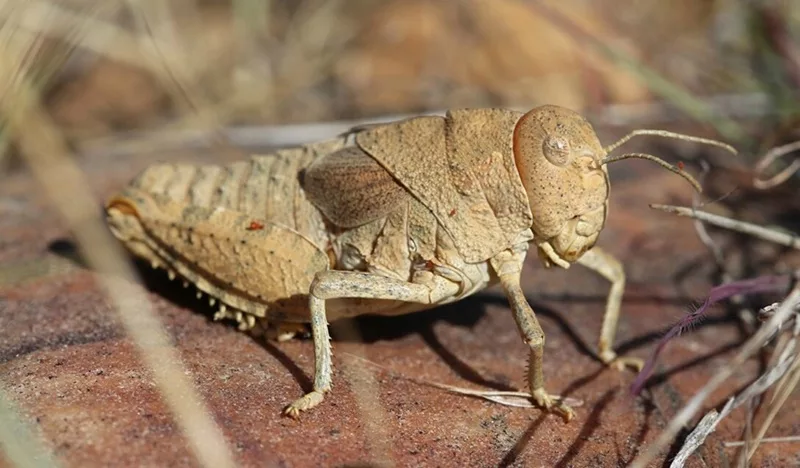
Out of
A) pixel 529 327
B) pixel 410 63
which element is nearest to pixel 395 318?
pixel 529 327

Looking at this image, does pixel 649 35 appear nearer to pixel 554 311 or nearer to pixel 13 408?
pixel 554 311

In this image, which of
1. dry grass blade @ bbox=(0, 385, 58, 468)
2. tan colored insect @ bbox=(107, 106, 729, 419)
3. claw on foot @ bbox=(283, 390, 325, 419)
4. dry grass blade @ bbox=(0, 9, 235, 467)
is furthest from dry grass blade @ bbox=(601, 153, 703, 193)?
dry grass blade @ bbox=(0, 385, 58, 468)

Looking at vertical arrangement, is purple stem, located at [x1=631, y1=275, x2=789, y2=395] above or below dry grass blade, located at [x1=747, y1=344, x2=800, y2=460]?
above

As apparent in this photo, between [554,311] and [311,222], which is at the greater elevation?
[311,222]

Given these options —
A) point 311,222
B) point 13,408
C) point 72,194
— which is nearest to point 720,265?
point 311,222

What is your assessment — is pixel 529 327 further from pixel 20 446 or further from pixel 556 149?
pixel 20 446

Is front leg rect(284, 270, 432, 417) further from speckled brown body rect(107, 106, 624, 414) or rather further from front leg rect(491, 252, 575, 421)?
front leg rect(491, 252, 575, 421)

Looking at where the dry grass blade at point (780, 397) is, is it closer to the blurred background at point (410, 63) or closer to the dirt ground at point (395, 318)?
the dirt ground at point (395, 318)
